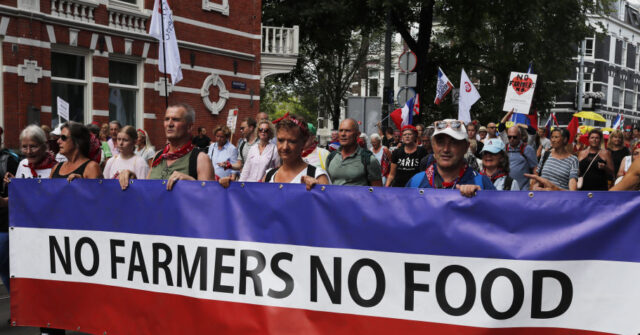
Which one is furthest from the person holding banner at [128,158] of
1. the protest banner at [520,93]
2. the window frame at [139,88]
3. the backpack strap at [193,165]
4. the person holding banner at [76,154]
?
the window frame at [139,88]

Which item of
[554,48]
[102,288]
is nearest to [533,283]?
[102,288]

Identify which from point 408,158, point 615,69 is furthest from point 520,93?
point 615,69

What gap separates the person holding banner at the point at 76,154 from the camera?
4.94 m

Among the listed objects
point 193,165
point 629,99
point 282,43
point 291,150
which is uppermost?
point 629,99

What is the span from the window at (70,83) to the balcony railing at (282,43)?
8332 millimetres

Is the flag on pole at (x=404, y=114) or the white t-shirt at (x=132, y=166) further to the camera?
the flag on pole at (x=404, y=114)

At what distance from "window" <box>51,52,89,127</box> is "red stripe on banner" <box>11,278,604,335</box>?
12.0 m

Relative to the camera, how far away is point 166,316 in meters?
4.21

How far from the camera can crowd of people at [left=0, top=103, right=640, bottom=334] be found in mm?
4094

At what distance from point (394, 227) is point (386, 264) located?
213mm

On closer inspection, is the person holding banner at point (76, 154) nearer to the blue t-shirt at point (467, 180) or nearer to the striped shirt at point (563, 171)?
the blue t-shirt at point (467, 180)

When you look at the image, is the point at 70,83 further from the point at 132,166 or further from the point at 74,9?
the point at 132,166

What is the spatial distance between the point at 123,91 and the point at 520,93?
1076cm

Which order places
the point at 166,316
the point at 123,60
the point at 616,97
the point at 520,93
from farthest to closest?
the point at 616,97 → the point at 123,60 → the point at 520,93 → the point at 166,316
